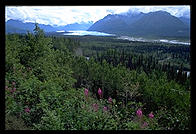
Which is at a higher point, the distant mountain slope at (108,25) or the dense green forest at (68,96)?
the distant mountain slope at (108,25)

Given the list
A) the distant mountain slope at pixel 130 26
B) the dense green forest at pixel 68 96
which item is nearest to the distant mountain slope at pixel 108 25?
the distant mountain slope at pixel 130 26

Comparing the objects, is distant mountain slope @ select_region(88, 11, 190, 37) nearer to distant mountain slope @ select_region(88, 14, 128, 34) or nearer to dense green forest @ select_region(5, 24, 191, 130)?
distant mountain slope @ select_region(88, 14, 128, 34)

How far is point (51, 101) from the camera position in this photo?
394 cm

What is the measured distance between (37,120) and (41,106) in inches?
9.9

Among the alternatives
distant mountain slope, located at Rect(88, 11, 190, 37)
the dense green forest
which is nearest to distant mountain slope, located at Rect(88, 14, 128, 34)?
distant mountain slope, located at Rect(88, 11, 190, 37)

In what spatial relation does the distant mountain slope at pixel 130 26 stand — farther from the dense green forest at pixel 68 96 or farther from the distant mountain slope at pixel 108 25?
the dense green forest at pixel 68 96

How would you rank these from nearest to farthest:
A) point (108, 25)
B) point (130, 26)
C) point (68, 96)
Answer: point (68, 96), point (108, 25), point (130, 26)

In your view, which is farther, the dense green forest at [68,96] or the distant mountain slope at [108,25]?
the distant mountain slope at [108,25]

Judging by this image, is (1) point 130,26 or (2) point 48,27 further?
(1) point 130,26

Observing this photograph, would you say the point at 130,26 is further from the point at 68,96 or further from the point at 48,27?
the point at 68,96

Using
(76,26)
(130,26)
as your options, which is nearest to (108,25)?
(76,26)
